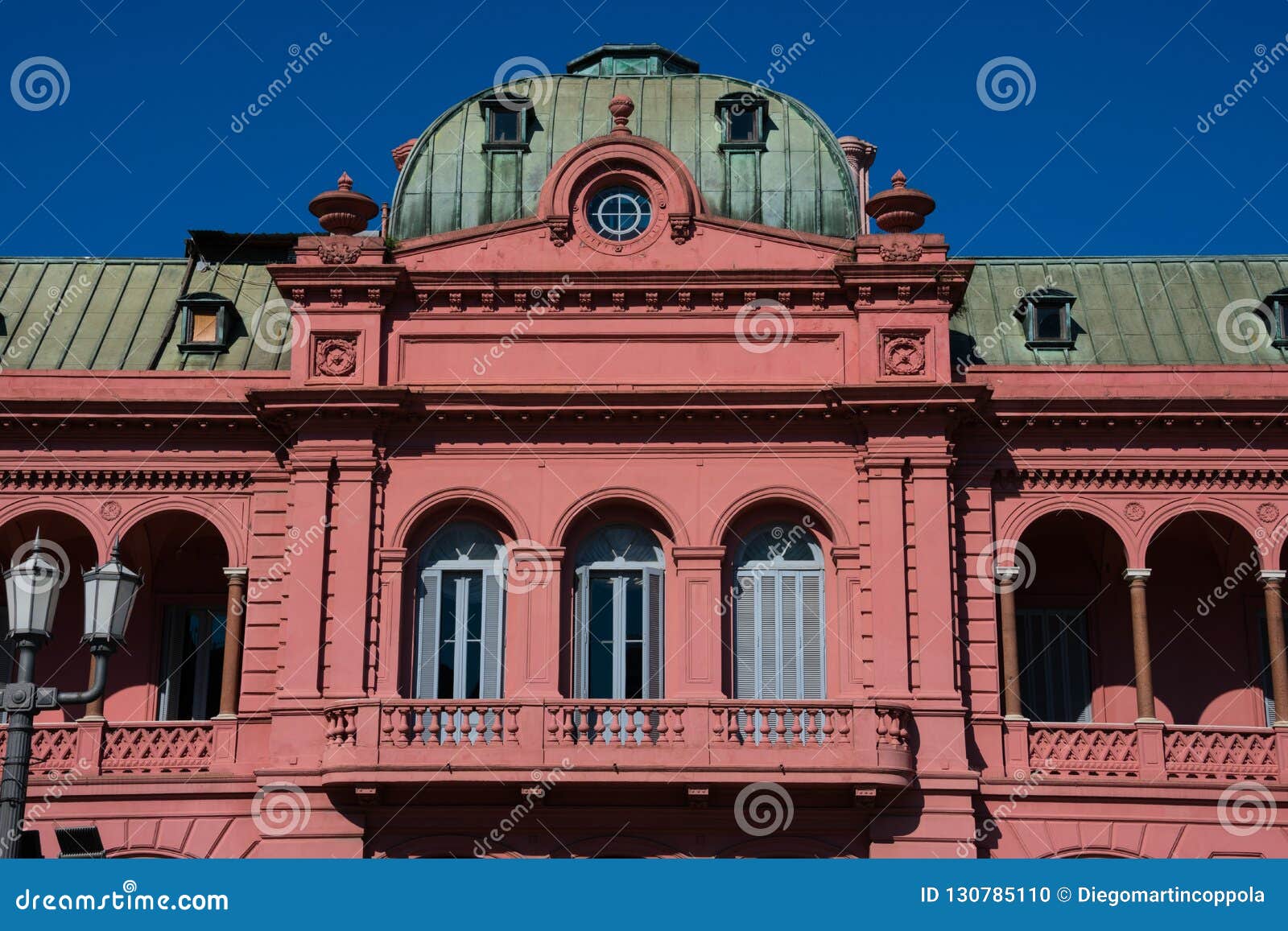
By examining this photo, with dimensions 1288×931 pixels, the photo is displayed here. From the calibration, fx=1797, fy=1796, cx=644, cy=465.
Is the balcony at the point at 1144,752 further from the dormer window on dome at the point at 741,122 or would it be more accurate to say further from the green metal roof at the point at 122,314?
the green metal roof at the point at 122,314

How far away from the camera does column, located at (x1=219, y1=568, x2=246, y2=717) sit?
30.6 m

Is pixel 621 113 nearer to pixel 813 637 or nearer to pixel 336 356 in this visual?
pixel 336 356

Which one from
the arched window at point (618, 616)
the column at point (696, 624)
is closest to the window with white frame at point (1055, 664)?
the column at point (696, 624)

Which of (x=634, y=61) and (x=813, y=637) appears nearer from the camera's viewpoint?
(x=813, y=637)

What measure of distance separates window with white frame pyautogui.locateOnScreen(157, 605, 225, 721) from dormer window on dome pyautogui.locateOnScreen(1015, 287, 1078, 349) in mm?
16036

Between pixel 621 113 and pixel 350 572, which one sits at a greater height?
pixel 621 113

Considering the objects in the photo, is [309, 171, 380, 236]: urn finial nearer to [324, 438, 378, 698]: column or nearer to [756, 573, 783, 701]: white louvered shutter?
[324, 438, 378, 698]: column

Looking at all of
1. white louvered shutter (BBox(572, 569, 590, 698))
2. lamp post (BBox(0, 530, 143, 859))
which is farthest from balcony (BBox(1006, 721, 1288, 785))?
lamp post (BBox(0, 530, 143, 859))

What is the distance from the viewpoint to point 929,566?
29.5m

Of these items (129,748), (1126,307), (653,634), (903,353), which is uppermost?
(1126,307)

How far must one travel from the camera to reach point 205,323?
3478 cm

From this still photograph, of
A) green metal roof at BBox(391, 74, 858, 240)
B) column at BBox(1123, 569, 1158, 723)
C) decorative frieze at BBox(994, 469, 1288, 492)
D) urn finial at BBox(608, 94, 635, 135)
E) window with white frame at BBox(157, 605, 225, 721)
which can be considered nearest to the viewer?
column at BBox(1123, 569, 1158, 723)

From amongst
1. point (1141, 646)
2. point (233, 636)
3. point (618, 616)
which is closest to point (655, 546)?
point (618, 616)

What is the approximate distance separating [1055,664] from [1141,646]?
2.29 m
